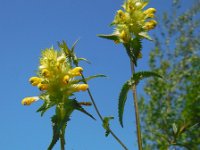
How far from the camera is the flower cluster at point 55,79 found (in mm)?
2523

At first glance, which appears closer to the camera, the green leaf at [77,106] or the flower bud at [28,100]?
the green leaf at [77,106]

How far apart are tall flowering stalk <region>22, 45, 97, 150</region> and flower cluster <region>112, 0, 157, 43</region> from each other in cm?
41

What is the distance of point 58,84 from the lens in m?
2.54

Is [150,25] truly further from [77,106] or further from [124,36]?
[77,106]

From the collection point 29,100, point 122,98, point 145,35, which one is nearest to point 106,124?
point 122,98

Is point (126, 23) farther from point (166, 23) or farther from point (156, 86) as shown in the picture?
point (166, 23)

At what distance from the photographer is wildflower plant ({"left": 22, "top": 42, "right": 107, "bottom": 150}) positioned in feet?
7.91

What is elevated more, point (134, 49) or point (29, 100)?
point (134, 49)

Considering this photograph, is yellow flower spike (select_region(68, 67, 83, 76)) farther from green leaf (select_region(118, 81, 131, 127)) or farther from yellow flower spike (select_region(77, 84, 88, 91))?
green leaf (select_region(118, 81, 131, 127))

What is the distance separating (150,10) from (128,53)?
1.43 feet

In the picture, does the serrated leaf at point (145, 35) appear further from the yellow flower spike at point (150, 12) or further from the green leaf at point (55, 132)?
the green leaf at point (55, 132)

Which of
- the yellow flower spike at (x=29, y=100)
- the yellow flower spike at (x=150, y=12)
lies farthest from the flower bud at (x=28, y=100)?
the yellow flower spike at (x=150, y=12)

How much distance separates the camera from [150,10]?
2934 millimetres

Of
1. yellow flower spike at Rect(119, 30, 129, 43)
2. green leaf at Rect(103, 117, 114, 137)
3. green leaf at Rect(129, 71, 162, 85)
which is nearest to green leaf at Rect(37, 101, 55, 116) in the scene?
green leaf at Rect(103, 117, 114, 137)
